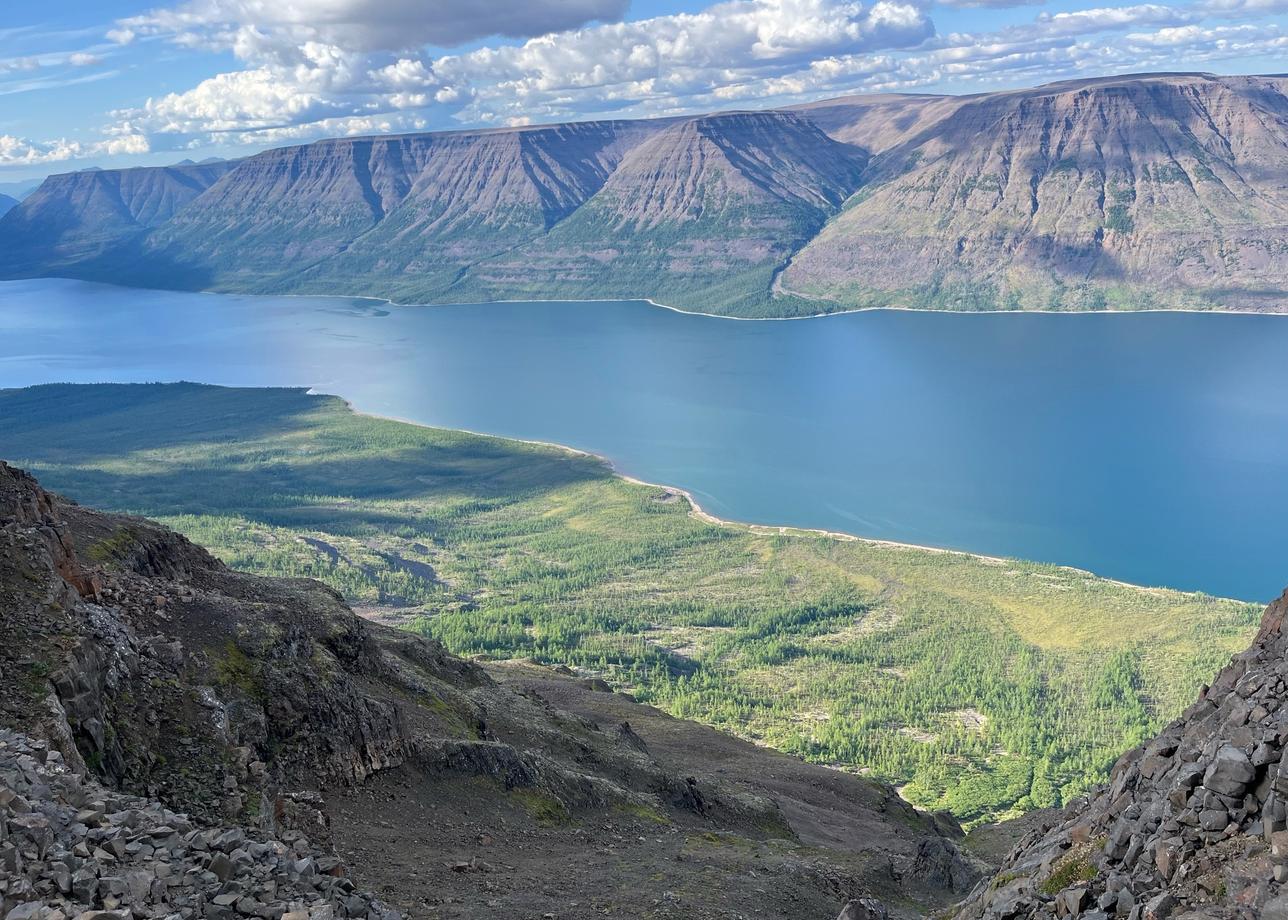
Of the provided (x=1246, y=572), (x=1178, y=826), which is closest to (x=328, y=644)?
(x=1178, y=826)

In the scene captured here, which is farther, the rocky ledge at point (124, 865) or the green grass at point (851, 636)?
the green grass at point (851, 636)

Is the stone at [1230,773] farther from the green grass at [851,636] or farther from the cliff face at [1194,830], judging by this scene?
Result: the green grass at [851,636]

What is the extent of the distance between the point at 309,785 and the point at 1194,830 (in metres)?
35.2

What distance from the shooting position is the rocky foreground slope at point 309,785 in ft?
84.2

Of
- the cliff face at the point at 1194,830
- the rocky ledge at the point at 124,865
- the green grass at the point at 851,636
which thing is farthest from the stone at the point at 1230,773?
the green grass at the point at 851,636

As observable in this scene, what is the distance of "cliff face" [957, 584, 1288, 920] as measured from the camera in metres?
23.3

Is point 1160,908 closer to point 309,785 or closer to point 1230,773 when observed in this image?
point 1230,773

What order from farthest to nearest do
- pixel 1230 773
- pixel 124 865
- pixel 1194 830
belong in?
pixel 1194 830 → pixel 1230 773 → pixel 124 865

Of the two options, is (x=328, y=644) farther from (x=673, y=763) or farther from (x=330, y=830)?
(x=673, y=763)

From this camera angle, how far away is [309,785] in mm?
47719

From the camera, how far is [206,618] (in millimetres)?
51938

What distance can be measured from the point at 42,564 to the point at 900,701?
106716 mm

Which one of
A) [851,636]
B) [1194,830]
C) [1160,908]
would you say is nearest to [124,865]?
[1160,908]

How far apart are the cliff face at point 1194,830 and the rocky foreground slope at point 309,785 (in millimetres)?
14499
